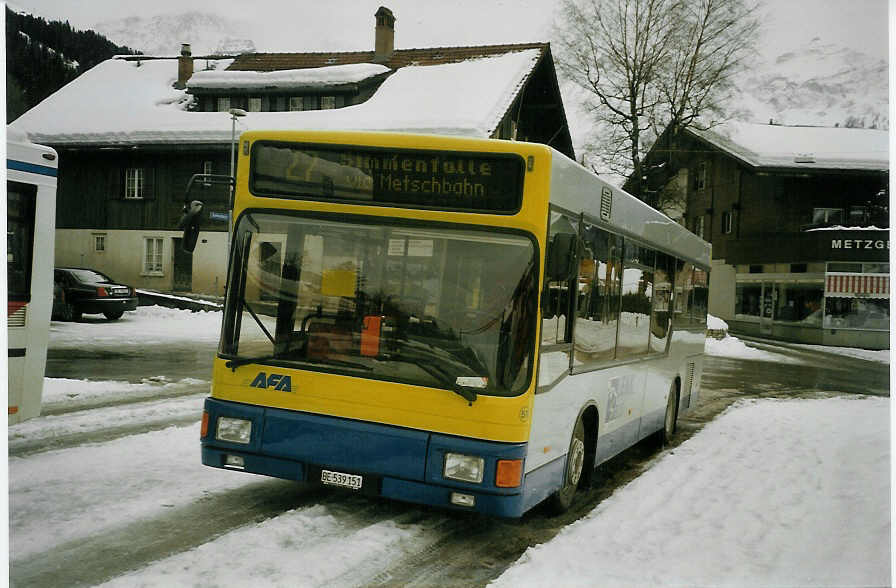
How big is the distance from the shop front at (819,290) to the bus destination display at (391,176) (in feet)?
13.5

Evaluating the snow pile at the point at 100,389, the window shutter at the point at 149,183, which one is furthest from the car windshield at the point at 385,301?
the window shutter at the point at 149,183

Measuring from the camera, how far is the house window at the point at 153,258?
35.4ft

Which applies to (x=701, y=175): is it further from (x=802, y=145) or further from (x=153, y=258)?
(x=153, y=258)

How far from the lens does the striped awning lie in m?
7.71

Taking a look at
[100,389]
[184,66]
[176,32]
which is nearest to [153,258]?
[100,389]

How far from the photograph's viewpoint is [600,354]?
20.2ft

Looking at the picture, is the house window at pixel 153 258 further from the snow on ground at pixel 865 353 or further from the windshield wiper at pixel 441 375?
the snow on ground at pixel 865 353

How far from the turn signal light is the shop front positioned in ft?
14.2

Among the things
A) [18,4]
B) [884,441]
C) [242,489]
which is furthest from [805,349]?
[18,4]

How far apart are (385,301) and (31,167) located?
3.28 m

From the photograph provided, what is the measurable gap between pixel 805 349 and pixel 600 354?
35.0 feet

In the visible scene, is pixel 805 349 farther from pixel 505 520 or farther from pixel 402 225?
pixel 402 225

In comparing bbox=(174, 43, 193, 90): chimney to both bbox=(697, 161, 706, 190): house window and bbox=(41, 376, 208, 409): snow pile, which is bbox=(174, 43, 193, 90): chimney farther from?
bbox=(697, 161, 706, 190): house window

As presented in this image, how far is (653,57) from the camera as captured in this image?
9078 mm
